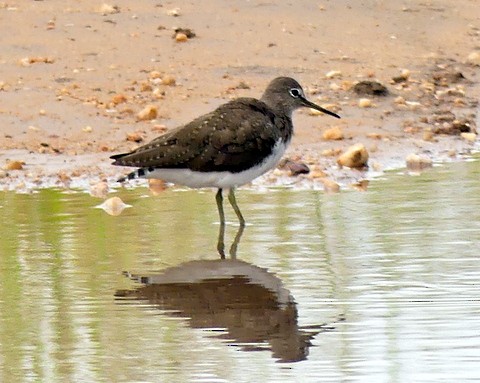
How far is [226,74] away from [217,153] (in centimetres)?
447

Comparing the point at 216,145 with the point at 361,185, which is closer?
the point at 216,145

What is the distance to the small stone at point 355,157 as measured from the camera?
11.8 meters

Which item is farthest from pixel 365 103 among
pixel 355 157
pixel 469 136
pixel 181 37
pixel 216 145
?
pixel 216 145

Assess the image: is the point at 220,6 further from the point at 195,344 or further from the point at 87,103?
the point at 195,344

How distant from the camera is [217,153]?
32.9 feet

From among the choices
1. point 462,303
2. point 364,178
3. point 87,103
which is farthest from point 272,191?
point 462,303

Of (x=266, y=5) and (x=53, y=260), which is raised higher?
(x=266, y=5)

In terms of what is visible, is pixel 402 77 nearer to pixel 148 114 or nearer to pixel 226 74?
pixel 226 74

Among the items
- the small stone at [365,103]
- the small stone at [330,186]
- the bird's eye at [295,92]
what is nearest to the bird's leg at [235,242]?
the small stone at [330,186]

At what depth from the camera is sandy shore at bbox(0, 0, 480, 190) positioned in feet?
41.1

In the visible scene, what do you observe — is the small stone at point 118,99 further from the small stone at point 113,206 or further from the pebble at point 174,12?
the small stone at point 113,206

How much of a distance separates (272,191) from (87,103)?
302 cm

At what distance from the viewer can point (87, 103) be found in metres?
13.5

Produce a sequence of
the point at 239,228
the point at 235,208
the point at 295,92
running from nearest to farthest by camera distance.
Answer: the point at 239,228 < the point at 235,208 < the point at 295,92
